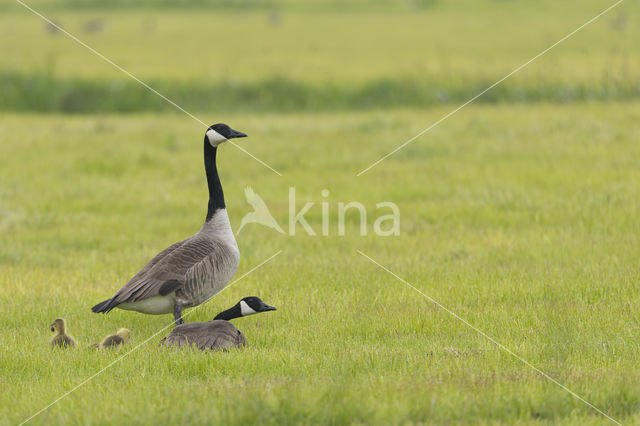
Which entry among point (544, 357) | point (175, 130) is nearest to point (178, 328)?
point (544, 357)

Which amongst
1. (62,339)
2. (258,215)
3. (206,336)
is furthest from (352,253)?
(62,339)

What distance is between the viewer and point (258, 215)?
13008 mm

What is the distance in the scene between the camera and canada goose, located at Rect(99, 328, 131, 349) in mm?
7160

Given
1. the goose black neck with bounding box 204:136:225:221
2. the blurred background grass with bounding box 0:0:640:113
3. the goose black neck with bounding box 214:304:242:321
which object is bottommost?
the goose black neck with bounding box 214:304:242:321

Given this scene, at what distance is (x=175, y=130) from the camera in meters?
20.8

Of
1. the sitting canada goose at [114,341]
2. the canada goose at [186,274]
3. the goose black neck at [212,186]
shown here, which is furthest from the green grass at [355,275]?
the goose black neck at [212,186]

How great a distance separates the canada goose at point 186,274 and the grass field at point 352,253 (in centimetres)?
42

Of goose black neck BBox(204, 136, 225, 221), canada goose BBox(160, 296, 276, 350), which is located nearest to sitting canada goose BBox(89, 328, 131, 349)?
canada goose BBox(160, 296, 276, 350)

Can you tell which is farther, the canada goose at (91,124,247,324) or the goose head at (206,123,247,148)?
the goose head at (206,123,247,148)

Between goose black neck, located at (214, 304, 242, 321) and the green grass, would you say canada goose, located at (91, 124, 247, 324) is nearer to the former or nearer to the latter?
goose black neck, located at (214, 304, 242, 321)

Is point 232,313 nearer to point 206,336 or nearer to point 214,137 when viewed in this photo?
point 206,336

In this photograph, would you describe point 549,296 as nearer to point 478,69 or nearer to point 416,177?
point 416,177

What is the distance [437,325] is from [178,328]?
8.24 feet

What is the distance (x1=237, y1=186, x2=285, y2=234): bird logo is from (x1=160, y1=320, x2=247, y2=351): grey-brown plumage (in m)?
5.04
